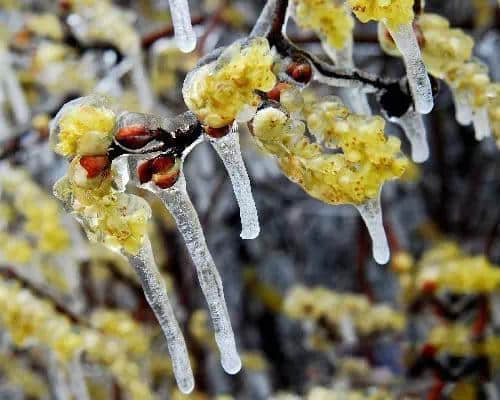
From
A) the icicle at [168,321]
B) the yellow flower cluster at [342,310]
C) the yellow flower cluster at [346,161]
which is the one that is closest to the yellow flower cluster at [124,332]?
the yellow flower cluster at [342,310]

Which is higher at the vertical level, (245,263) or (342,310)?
(342,310)

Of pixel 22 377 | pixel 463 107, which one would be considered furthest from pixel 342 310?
pixel 463 107

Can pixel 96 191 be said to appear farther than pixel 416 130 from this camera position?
No

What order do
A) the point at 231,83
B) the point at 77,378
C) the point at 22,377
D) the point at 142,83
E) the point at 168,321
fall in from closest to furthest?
the point at 231,83 → the point at 168,321 → the point at 77,378 → the point at 142,83 → the point at 22,377

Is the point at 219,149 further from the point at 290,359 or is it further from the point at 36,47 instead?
the point at 290,359

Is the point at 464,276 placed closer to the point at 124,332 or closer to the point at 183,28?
the point at 124,332

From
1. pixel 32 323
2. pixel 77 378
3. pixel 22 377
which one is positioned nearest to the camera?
pixel 32 323

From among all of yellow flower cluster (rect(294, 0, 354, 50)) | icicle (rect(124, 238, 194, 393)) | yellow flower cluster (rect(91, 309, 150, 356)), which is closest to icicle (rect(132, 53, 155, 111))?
yellow flower cluster (rect(91, 309, 150, 356))

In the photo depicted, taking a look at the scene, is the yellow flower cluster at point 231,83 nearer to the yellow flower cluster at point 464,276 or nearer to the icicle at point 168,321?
the icicle at point 168,321
